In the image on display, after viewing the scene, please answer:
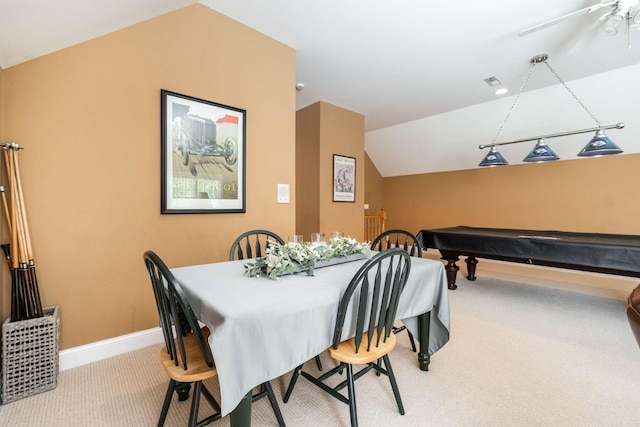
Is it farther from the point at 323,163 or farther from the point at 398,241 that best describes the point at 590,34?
the point at 323,163

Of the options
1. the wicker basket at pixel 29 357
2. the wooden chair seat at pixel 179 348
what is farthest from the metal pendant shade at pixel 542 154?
the wicker basket at pixel 29 357

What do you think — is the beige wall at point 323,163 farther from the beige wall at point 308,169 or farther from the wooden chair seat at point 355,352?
the wooden chair seat at point 355,352

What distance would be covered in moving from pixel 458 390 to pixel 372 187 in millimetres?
5841

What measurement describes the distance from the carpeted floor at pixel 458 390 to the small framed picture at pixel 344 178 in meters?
2.70

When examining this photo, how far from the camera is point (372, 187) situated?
24.0 feet

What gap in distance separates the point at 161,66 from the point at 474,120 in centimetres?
483

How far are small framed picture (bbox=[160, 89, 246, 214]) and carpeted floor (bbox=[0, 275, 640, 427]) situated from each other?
124 centimetres

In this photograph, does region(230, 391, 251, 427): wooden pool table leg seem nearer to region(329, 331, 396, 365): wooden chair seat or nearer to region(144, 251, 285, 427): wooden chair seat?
region(144, 251, 285, 427): wooden chair seat

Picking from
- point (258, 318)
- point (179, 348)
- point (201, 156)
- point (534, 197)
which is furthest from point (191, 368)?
point (534, 197)

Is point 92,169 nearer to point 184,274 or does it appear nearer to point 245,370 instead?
point 184,274

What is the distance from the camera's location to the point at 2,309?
177cm

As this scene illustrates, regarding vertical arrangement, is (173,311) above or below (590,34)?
below

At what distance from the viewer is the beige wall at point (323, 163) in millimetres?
4508

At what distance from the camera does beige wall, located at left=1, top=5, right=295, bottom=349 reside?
1.84 meters
